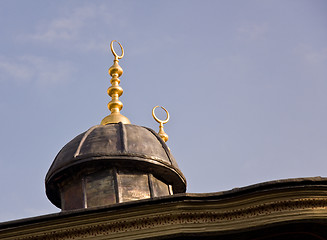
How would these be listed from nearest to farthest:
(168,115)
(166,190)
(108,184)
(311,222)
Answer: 1. (311,222)
2. (108,184)
3. (166,190)
4. (168,115)

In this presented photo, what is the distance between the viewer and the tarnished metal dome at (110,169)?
15.1 metres

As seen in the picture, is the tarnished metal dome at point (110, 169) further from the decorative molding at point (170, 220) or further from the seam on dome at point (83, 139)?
the decorative molding at point (170, 220)

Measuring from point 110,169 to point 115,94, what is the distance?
4.00 m

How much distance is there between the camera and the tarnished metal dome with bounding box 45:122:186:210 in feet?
49.5

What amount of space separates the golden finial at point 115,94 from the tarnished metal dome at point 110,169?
3.64 feet

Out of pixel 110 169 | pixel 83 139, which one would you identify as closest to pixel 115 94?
pixel 83 139

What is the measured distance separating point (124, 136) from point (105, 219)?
5.54m

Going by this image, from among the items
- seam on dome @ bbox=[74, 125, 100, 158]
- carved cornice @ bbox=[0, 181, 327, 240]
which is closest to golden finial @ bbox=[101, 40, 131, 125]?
seam on dome @ bbox=[74, 125, 100, 158]

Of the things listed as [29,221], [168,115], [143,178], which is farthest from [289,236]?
[168,115]

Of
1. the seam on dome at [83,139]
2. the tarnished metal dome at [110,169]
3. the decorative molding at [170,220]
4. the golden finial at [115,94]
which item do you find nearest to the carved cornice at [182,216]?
the decorative molding at [170,220]

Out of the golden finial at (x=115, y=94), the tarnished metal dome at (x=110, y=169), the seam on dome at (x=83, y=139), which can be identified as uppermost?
the golden finial at (x=115, y=94)

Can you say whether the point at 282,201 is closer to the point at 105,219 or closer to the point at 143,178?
the point at 105,219

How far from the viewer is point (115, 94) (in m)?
18.9

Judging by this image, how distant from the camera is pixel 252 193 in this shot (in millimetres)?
10508
